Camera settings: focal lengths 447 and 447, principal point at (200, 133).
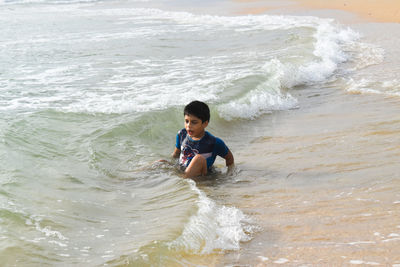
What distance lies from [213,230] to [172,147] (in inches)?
116

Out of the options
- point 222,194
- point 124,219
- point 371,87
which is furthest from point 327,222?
point 371,87

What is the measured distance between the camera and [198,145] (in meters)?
5.11

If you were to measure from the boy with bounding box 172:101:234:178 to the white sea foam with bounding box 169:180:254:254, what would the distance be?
0.91 m

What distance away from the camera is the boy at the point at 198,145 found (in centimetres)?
484

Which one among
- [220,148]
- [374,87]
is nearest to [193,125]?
[220,148]

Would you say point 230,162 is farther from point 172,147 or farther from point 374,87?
point 374,87

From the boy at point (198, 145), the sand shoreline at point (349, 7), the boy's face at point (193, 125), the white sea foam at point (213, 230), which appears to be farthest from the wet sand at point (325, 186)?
the sand shoreline at point (349, 7)

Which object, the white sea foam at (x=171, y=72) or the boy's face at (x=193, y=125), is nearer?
the boy's face at (x=193, y=125)

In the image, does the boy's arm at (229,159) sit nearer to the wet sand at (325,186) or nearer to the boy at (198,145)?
the boy at (198,145)

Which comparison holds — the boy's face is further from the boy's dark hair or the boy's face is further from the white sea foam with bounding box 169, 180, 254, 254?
the white sea foam with bounding box 169, 180, 254, 254

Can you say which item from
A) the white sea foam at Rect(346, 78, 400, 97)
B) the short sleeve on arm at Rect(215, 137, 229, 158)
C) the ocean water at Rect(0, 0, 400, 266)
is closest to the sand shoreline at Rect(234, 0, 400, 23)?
the ocean water at Rect(0, 0, 400, 266)

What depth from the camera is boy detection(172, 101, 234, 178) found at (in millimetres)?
4844

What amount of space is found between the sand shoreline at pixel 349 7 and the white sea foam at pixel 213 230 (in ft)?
61.4

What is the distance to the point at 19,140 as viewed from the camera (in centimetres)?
603
